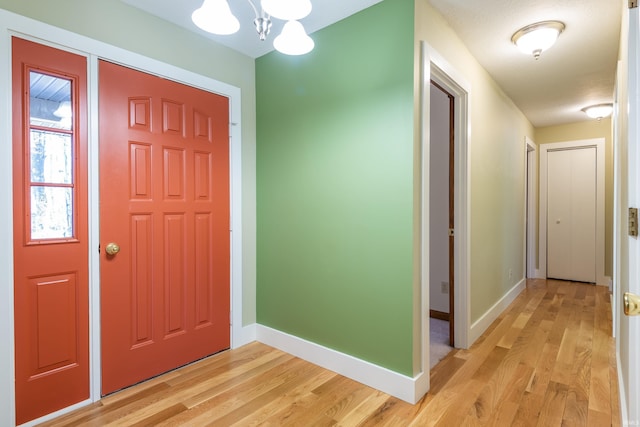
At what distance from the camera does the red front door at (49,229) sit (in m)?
1.71

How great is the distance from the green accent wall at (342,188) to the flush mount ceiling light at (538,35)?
101 cm

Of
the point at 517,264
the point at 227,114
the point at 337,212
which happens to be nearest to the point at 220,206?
the point at 227,114

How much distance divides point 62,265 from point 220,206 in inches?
41.2

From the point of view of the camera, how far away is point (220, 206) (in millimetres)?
2584

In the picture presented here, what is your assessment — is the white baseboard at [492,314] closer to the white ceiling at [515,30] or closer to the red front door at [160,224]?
the red front door at [160,224]

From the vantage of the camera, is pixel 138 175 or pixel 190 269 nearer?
pixel 138 175

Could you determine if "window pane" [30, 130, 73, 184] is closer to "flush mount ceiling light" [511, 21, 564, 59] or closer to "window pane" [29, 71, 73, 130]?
"window pane" [29, 71, 73, 130]

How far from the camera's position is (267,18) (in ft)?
4.78

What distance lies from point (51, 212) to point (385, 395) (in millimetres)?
2185

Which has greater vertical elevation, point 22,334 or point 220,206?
point 220,206

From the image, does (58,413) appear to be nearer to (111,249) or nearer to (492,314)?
(111,249)

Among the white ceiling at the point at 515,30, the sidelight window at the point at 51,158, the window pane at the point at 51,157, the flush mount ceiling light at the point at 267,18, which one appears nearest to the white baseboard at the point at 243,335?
the sidelight window at the point at 51,158

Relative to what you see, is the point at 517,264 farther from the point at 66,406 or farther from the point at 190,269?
the point at 66,406

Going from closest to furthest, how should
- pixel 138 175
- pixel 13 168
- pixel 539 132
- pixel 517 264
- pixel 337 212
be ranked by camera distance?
pixel 13 168
pixel 138 175
pixel 337 212
pixel 517 264
pixel 539 132
